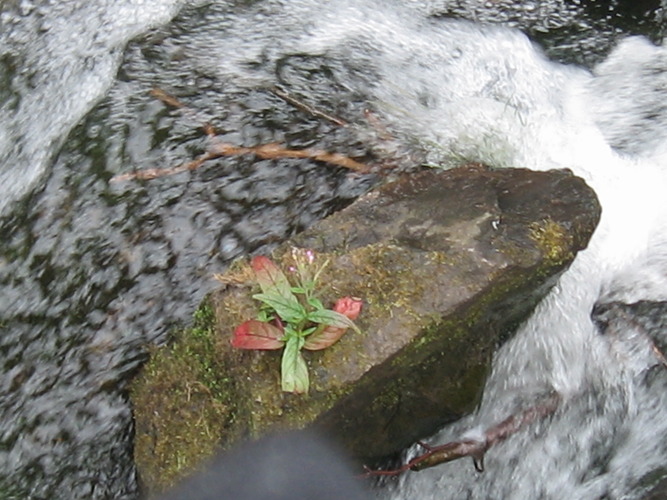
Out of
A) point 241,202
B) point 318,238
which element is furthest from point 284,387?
point 241,202

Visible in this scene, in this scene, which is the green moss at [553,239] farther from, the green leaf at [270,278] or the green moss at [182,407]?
the green moss at [182,407]

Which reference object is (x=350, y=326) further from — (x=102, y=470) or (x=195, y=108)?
(x=195, y=108)

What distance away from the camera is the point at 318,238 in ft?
9.03

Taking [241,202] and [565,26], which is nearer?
[241,202]

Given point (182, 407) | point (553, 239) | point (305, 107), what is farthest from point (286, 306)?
point (305, 107)

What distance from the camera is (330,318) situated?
2412 millimetres

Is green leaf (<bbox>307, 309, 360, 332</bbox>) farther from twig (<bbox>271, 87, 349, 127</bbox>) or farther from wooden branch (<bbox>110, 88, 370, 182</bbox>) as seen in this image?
twig (<bbox>271, 87, 349, 127</bbox>)

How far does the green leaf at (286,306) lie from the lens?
2.40 metres

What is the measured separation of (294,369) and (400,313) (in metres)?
0.39

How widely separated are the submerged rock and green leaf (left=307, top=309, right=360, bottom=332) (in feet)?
0.30

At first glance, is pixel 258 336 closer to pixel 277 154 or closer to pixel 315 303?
pixel 315 303

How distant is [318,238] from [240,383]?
0.57 metres

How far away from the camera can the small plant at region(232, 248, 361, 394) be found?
94.2 inches

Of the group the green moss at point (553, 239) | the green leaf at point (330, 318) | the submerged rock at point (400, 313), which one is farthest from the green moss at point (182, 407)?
the green moss at point (553, 239)
